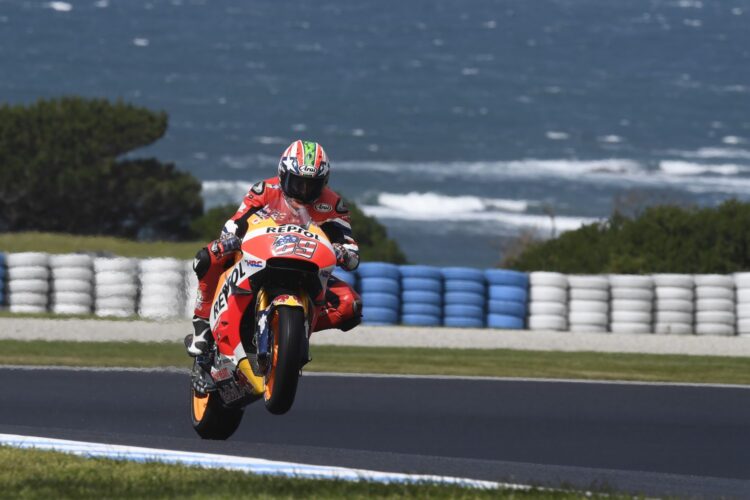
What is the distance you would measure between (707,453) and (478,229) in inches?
2667

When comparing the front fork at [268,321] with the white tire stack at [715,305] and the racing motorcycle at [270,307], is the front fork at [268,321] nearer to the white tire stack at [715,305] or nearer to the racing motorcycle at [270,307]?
the racing motorcycle at [270,307]

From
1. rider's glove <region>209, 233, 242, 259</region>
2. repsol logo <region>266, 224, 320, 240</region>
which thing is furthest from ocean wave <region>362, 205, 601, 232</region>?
repsol logo <region>266, 224, 320, 240</region>

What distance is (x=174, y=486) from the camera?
9.09m

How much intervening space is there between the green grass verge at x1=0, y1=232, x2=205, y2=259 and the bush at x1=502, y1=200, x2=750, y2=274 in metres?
7.08

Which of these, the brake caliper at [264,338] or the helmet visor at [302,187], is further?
the helmet visor at [302,187]

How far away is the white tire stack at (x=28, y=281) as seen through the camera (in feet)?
77.1

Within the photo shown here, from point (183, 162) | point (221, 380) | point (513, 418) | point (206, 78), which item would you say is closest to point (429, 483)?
point (221, 380)

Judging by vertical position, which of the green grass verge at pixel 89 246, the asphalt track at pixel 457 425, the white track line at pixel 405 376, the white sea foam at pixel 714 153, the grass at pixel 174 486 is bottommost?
the white sea foam at pixel 714 153

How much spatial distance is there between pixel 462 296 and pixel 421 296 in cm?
60

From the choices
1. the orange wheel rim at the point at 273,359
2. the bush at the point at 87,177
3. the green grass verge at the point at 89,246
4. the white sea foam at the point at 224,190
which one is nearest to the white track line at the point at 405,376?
the orange wheel rim at the point at 273,359

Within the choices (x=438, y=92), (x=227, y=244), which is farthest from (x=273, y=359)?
(x=438, y=92)

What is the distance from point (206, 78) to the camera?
132500mm

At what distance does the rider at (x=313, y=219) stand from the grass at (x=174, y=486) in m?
1.88

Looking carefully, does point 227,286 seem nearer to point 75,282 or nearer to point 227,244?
point 227,244
